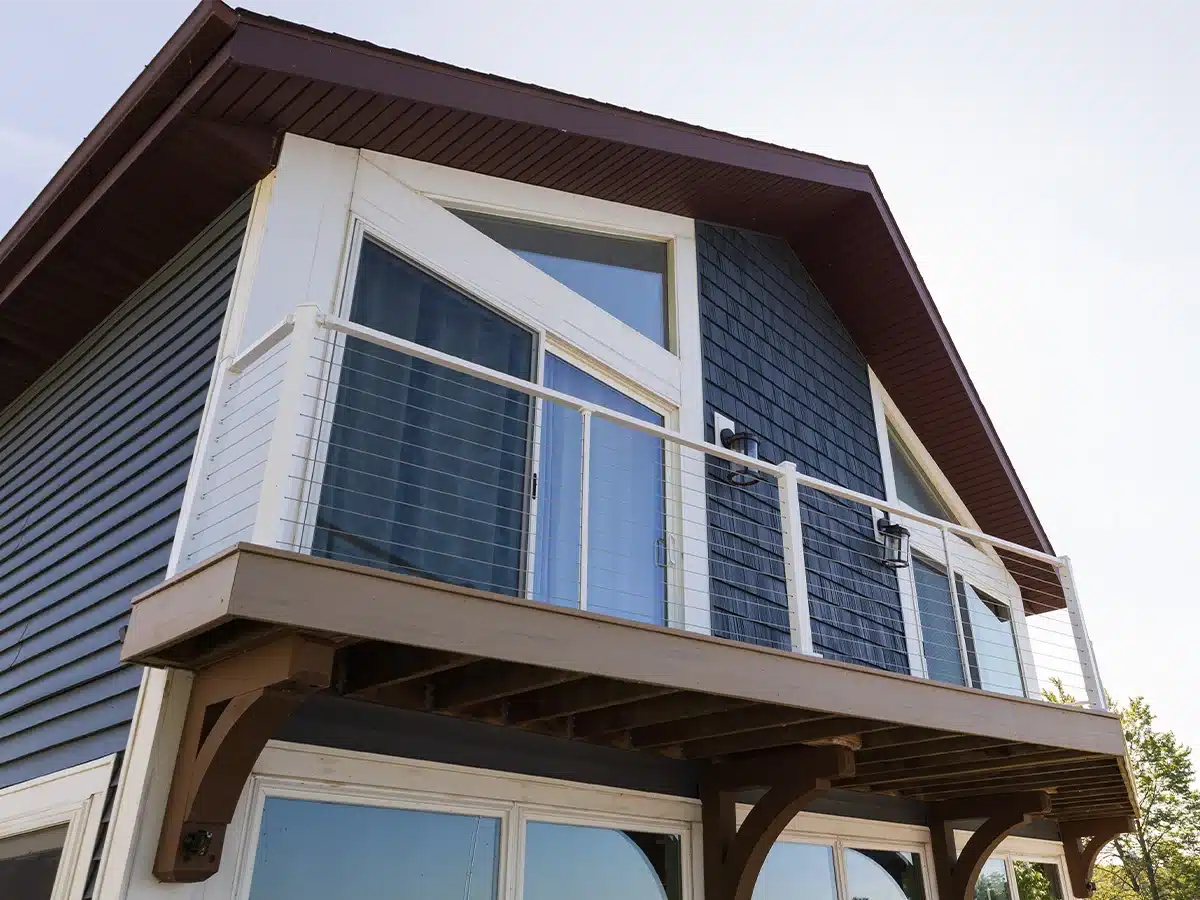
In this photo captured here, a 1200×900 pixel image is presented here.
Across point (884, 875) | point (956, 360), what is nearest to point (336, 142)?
point (884, 875)

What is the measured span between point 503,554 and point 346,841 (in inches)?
61.4

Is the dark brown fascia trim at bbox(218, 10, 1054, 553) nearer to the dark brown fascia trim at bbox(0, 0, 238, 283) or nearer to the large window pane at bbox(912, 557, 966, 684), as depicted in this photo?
the dark brown fascia trim at bbox(0, 0, 238, 283)

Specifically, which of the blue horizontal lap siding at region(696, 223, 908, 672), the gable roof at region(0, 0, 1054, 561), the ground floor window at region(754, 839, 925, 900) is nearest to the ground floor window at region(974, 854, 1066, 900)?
the ground floor window at region(754, 839, 925, 900)

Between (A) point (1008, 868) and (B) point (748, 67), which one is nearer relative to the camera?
(A) point (1008, 868)

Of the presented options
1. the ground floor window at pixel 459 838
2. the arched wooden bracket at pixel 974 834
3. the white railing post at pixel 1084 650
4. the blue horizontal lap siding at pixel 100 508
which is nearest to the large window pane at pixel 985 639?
the arched wooden bracket at pixel 974 834

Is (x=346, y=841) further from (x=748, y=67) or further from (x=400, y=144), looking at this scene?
(x=748, y=67)

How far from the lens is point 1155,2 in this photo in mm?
9750

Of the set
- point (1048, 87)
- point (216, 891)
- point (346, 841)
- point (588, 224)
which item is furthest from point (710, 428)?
point (1048, 87)

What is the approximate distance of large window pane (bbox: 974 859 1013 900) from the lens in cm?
766

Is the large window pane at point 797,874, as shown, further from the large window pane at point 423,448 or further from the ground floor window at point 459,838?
the large window pane at point 423,448

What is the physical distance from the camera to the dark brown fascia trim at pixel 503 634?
A: 310 cm

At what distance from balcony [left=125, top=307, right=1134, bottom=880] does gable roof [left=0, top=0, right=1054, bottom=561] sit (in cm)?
129

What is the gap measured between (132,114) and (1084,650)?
5.84 meters

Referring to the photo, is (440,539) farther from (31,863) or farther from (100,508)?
(31,863)
